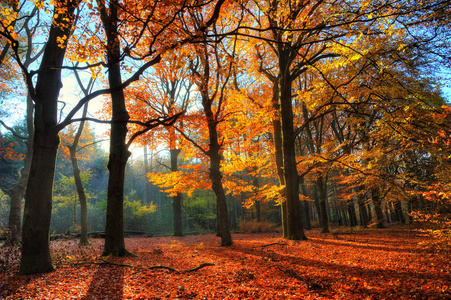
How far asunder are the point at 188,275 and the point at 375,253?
17.5 ft

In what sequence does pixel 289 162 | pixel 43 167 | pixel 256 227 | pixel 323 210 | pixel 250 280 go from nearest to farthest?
pixel 250 280 → pixel 43 167 → pixel 289 162 → pixel 323 210 → pixel 256 227

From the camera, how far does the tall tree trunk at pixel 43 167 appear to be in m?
4.68

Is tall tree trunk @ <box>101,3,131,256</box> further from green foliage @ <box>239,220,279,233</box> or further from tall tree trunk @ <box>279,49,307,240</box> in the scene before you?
green foliage @ <box>239,220,279,233</box>

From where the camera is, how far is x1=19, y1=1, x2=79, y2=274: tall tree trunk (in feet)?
15.4

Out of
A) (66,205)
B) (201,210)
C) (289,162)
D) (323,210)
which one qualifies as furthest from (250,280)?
(201,210)

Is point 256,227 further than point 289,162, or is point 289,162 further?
point 256,227

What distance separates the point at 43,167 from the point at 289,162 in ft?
26.9

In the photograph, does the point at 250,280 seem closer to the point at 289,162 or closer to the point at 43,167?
the point at 43,167

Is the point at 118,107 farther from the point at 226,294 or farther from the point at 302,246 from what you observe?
the point at 302,246

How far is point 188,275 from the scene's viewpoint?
4.76 meters

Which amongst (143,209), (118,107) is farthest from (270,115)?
(143,209)

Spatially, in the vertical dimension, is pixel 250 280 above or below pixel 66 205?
below

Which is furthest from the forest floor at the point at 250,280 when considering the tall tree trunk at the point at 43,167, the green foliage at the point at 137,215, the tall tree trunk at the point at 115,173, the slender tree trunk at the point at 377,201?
Result: the green foliage at the point at 137,215

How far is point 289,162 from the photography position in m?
9.82
